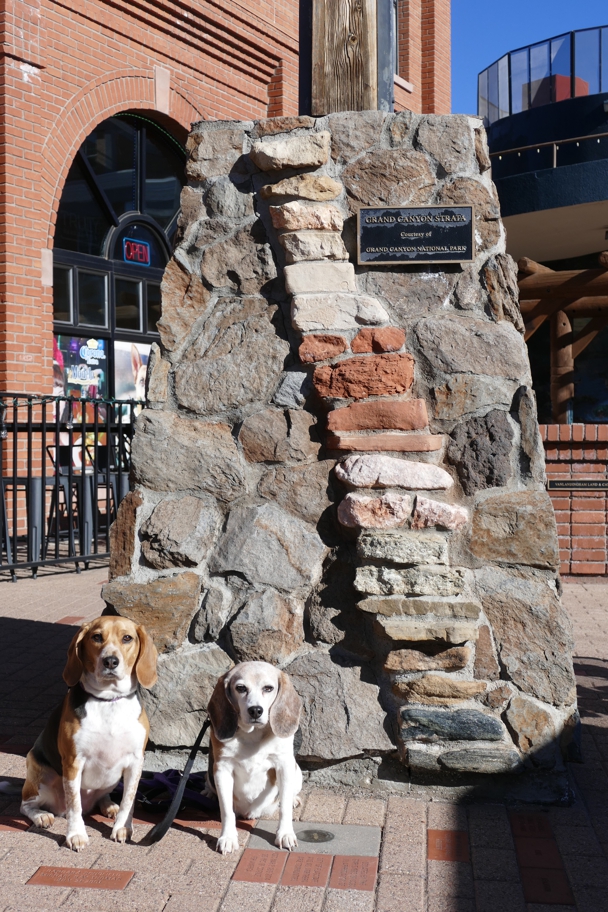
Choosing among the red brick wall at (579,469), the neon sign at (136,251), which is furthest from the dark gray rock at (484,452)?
the neon sign at (136,251)

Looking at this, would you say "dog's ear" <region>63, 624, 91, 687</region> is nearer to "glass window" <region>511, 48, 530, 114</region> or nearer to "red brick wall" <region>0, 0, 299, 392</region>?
"red brick wall" <region>0, 0, 299, 392</region>

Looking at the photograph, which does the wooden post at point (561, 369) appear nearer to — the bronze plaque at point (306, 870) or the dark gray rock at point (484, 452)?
the dark gray rock at point (484, 452)

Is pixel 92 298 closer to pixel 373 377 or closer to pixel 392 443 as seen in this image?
pixel 373 377

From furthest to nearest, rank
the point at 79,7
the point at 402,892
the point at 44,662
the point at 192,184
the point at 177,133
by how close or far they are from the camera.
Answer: the point at 177,133, the point at 79,7, the point at 44,662, the point at 192,184, the point at 402,892

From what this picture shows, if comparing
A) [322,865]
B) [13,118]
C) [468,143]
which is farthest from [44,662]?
[13,118]

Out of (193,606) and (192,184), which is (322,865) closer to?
(193,606)

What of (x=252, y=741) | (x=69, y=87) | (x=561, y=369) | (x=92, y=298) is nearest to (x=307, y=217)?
(x=252, y=741)

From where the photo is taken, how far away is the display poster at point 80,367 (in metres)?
10.7

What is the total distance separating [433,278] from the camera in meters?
3.96

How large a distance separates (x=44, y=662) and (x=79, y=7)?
25.7 feet

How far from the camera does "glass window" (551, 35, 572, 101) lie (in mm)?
17531

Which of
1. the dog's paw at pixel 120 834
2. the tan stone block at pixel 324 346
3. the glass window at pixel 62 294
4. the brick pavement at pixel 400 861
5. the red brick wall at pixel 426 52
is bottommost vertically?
the brick pavement at pixel 400 861

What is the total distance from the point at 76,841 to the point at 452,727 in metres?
1.48

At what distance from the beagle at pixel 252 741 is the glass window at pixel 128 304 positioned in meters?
8.98
